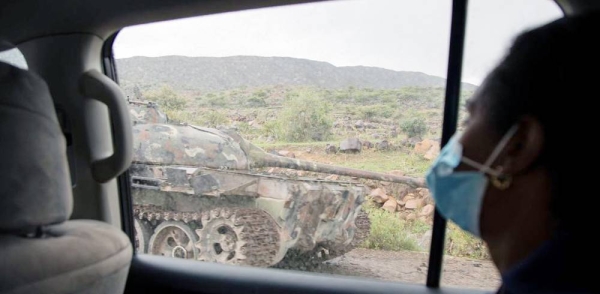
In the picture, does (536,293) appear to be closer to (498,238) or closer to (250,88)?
(498,238)

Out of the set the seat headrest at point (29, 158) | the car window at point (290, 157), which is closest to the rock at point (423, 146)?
the car window at point (290, 157)

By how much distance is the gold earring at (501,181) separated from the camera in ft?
2.99

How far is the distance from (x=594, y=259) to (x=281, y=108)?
150cm

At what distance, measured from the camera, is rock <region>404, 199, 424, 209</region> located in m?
2.00

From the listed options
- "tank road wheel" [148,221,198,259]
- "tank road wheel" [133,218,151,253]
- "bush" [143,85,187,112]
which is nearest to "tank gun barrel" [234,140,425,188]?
"bush" [143,85,187,112]

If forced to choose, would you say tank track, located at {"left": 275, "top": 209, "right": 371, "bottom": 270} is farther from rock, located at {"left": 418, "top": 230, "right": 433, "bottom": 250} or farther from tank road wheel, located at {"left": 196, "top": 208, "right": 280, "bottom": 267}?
rock, located at {"left": 418, "top": 230, "right": 433, "bottom": 250}

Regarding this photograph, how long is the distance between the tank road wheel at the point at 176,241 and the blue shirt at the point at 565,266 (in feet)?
5.93

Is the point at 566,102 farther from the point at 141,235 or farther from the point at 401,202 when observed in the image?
the point at 141,235

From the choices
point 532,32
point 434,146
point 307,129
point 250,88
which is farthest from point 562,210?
point 250,88

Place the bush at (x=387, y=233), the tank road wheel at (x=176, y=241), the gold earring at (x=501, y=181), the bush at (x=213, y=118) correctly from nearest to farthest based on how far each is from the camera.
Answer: the gold earring at (x=501, y=181)
the bush at (x=387, y=233)
the bush at (x=213, y=118)
the tank road wheel at (x=176, y=241)

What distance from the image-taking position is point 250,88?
222 cm

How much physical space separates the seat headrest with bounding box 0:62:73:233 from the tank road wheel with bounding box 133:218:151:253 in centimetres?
87

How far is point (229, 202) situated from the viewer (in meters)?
2.33

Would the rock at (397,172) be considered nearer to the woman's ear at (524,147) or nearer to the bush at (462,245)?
the bush at (462,245)
